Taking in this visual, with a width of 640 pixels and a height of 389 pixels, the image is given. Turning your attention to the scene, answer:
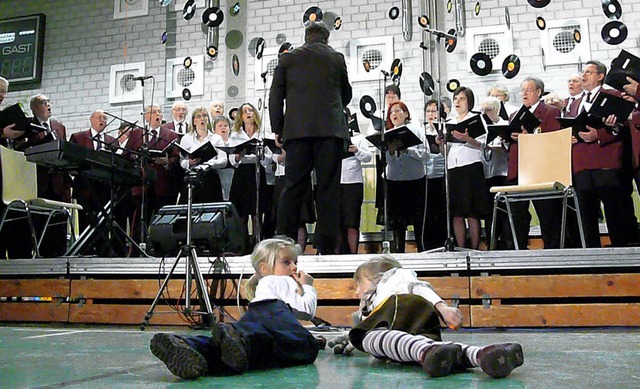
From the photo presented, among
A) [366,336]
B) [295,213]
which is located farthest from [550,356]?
[295,213]

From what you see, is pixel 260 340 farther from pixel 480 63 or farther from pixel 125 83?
pixel 125 83

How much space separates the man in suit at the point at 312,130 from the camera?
128 inches

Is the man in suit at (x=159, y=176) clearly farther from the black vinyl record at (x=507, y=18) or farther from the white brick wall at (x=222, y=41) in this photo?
the black vinyl record at (x=507, y=18)

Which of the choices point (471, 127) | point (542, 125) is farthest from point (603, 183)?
point (471, 127)

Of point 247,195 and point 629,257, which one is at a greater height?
point 247,195

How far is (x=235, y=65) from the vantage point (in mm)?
7398

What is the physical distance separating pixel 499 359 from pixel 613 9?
581cm

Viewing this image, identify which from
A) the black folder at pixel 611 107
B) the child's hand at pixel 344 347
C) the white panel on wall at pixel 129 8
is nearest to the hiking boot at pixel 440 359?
the child's hand at pixel 344 347

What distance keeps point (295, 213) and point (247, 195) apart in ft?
4.79

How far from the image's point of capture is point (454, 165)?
Result: 4180 mm

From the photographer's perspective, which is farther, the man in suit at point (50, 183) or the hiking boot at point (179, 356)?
the man in suit at point (50, 183)

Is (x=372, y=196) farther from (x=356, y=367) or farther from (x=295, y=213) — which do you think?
(x=356, y=367)

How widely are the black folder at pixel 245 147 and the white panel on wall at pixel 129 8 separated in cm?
437

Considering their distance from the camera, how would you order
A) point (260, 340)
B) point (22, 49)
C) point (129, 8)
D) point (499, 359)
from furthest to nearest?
point (22, 49), point (129, 8), point (260, 340), point (499, 359)
